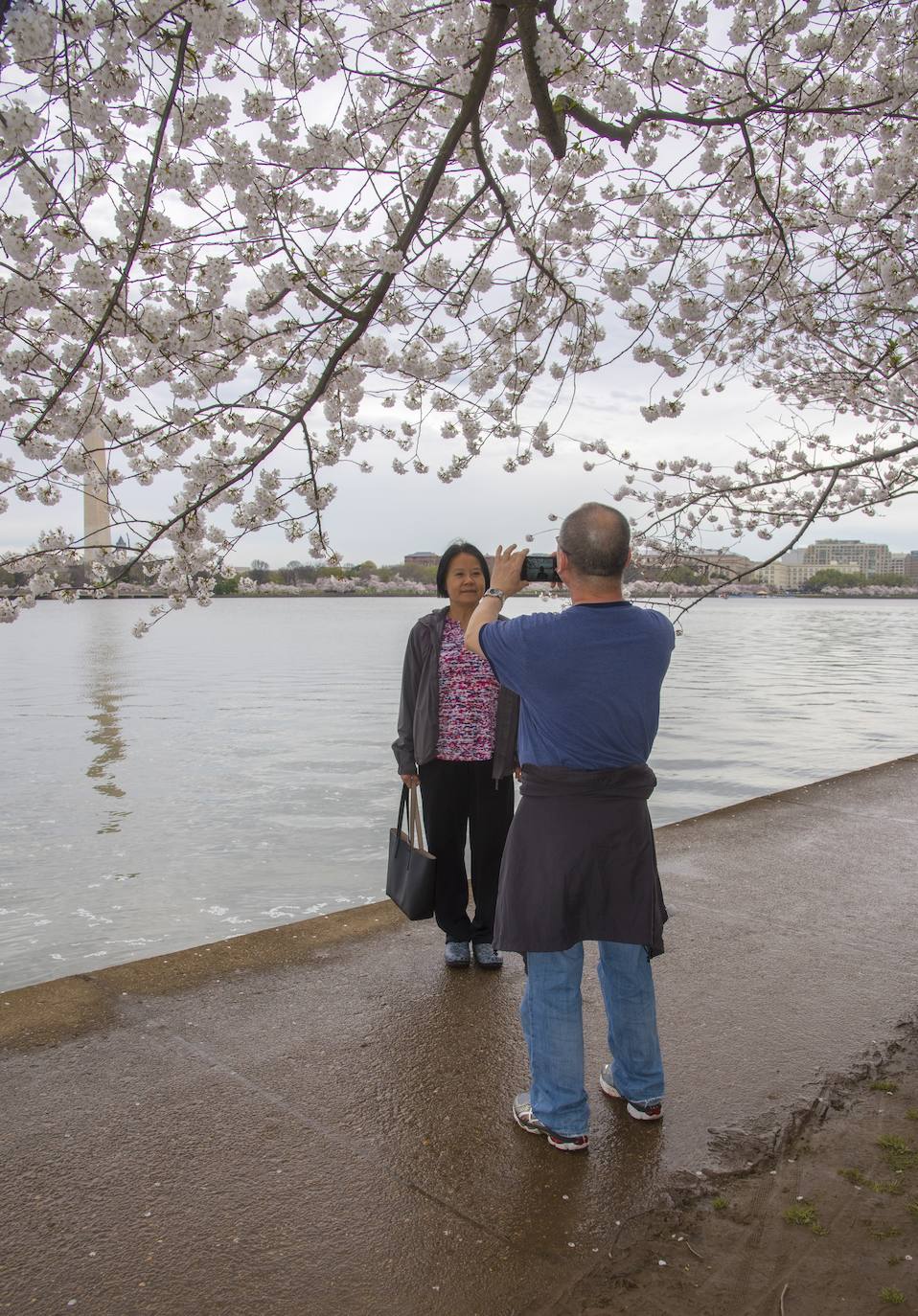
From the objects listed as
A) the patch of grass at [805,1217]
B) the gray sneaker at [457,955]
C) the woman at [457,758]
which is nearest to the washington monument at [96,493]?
the woman at [457,758]

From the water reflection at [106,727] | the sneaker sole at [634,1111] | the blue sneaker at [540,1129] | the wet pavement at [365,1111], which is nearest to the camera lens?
the wet pavement at [365,1111]

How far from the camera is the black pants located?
4293 millimetres

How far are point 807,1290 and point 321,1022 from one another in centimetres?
202

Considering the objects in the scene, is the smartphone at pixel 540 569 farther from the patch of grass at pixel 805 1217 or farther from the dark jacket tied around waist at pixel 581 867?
the patch of grass at pixel 805 1217

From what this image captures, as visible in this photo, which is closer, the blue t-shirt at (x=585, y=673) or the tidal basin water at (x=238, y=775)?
the blue t-shirt at (x=585, y=673)

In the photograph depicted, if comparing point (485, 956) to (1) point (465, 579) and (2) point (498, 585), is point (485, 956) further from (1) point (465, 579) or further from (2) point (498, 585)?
(2) point (498, 585)

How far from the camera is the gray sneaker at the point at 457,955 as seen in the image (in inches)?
172

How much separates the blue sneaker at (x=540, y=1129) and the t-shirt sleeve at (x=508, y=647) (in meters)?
1.35

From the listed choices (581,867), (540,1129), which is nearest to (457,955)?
(540,1129)

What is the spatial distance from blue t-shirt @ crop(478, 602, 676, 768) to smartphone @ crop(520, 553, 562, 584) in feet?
1.00

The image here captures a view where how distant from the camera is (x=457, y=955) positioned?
173 inches

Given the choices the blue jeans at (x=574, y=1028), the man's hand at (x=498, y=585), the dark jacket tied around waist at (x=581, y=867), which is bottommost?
the blue jeans at (x=574, y=1028)

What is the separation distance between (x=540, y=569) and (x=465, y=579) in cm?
123

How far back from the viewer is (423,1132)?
301 cm
